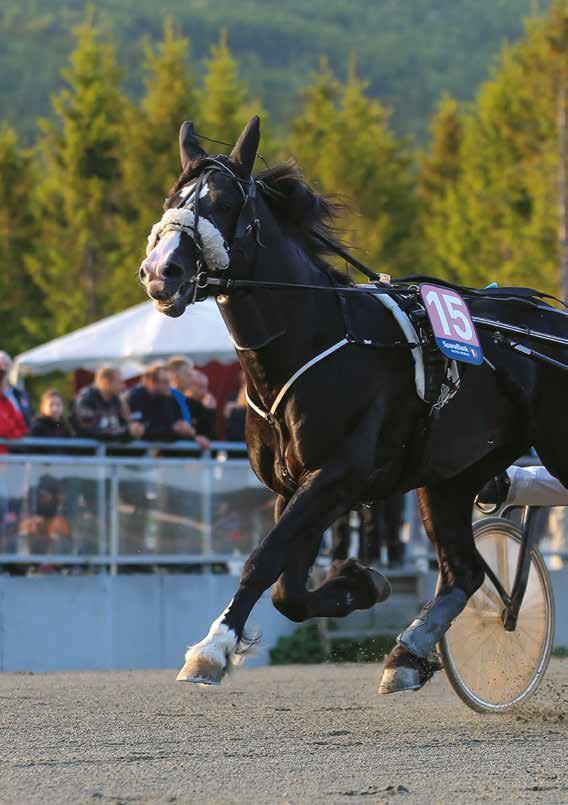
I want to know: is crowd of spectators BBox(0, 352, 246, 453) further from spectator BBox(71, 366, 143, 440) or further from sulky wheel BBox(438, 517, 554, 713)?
sulky wheel BBox(438, 517, 554, 713)

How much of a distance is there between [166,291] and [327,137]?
2968cm

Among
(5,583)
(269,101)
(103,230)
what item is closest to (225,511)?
(5,583)

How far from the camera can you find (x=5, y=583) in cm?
1162

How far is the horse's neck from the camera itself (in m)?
6.55

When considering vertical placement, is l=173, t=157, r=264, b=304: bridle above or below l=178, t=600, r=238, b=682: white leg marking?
above

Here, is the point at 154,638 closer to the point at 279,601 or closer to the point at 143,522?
the point at 143,522

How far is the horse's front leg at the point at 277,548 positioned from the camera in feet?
19.2

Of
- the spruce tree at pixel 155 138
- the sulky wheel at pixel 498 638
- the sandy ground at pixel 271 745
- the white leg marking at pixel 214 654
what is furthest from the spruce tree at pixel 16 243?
the white leg marking at pixel 214 654

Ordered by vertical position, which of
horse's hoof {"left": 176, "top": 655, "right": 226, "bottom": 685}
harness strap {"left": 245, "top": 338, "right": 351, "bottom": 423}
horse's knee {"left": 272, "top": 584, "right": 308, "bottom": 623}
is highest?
harness strap {"left": 245, "top": 338, "right": 351, "bottom": 423}

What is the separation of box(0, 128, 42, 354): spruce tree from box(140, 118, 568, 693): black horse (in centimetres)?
2590

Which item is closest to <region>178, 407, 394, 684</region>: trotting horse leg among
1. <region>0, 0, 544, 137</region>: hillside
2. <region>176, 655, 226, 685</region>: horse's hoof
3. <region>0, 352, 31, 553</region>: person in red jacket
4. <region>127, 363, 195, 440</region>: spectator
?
<region>176, 655, 226, 685</region>: horse's hoof

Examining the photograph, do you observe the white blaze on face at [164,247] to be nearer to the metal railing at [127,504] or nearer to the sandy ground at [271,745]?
the sandy ground at [271,745]

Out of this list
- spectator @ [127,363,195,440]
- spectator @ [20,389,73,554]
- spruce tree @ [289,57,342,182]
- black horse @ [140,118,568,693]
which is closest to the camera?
black horse @ [140,118,568,693]

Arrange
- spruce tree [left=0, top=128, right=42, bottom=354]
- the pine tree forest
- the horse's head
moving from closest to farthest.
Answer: the horse's head
the pine tree forest
spruce tree [left=0, top=128, right=42, bottom=354]
